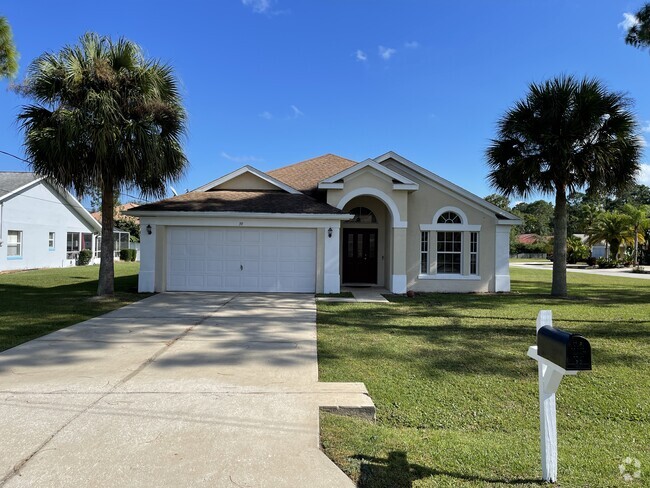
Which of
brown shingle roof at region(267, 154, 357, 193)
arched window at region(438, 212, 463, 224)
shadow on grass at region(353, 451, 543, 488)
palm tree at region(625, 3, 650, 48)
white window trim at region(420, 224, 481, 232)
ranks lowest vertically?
shadow on grass at region(353, 451, 543, 488)

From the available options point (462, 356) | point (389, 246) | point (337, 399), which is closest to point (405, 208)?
point (389, 246)

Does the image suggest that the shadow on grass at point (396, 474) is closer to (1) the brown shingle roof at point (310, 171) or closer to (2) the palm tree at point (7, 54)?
(1) the brown shingle roof at point (310, 171)

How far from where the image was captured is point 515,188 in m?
14.0

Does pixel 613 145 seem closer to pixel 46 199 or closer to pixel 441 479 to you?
pixel 441 479

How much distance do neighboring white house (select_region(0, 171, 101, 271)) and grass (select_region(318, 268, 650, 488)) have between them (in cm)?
1953

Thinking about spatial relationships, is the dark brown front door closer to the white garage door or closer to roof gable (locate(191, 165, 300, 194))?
roof gable (locate(191, 165, 300, 194))

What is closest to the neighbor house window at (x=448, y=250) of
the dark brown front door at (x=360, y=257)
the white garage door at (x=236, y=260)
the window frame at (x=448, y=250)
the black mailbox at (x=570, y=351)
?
the window frame at (x=448, y=250)

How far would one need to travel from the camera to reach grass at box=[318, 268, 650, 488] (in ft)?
10.5

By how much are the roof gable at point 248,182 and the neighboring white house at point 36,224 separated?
9324 mm

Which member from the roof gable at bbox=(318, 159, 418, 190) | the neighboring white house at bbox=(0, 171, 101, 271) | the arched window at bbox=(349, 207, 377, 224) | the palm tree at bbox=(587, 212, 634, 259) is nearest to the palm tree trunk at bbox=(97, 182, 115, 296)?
the roof gable at bbox=(318, 159, 418, 190)

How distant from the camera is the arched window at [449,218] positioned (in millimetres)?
15390

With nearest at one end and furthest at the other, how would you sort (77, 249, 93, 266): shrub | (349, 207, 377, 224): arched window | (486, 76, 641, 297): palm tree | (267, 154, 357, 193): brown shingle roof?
(486, 76, 641, 297): palm tree, (349, 207, 377, 224): arched window, (267, 154, 357, 193): brown shingle roof, (77, 249, 93, 266): shrub

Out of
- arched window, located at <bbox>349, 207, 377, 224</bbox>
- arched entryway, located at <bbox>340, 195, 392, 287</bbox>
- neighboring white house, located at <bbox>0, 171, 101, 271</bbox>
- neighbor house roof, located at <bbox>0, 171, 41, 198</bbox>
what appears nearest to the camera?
arched entryway, located at <bbox>340, 195, 392, 287</bbox>

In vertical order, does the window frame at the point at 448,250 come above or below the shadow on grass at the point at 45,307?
above
